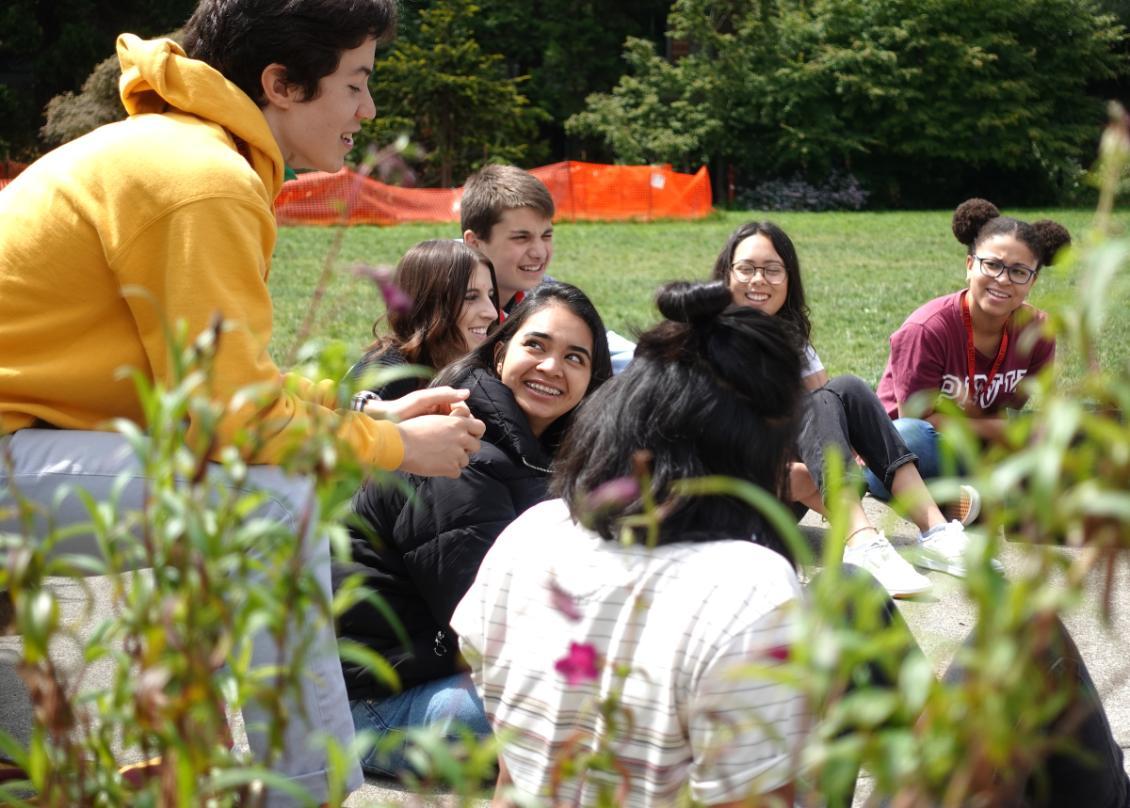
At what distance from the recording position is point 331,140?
274cm

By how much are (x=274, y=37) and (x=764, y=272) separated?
292 cm

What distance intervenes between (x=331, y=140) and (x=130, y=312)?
0.57 metres

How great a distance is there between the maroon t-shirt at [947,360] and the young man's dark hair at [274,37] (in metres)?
3.26

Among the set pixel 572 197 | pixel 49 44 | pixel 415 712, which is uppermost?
pixel 49 44

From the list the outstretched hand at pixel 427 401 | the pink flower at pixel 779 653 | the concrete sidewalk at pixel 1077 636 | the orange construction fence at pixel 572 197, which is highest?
the orange construction fence at pixel 572 197

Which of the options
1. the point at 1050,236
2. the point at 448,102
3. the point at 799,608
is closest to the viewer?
the point at 799,608

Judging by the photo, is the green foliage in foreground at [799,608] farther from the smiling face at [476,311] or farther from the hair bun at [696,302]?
the smiling face at [476,311]

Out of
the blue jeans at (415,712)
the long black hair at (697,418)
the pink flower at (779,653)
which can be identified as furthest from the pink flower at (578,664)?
the blue jeans at (415,712)

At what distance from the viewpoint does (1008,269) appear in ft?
17.4

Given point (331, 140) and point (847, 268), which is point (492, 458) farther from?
point (847, 268)

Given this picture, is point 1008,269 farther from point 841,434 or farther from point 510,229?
point 510,229

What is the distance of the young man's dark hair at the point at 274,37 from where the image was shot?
8.52ft

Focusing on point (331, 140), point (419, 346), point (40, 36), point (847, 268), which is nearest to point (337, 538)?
point (331, 140)

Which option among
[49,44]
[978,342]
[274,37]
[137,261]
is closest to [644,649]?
[137,261]
